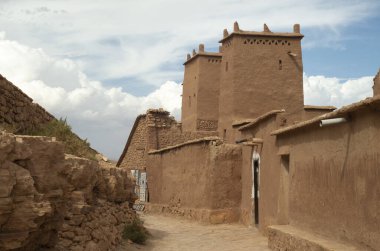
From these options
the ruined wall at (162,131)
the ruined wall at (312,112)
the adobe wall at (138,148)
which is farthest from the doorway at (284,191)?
the adobe wall at (138,148)

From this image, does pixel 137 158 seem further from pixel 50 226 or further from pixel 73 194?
pixel 50 226

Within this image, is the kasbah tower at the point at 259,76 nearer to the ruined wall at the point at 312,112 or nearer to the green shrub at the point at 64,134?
the ruined wall at the point at 312,112

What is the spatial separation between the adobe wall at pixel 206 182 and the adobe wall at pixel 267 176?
2.78 feet

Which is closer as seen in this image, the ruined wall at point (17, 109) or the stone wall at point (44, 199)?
the stone wall at point (44, 199)

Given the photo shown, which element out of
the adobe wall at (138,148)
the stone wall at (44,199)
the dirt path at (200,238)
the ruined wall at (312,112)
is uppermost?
the ruined wall at (312,112)

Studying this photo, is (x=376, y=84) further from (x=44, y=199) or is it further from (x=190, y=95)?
(x=190, y=95)

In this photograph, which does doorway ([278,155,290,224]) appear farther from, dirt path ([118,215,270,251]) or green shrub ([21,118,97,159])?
green shrub ([21,118,97,159])

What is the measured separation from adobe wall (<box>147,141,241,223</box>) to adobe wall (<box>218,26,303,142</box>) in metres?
3.95

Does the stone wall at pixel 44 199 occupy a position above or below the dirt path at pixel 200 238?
above

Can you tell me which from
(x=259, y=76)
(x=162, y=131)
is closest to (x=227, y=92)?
(x=259, y=76)

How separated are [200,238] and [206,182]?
3.49 m

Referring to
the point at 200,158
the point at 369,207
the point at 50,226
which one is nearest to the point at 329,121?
the point at 369,207

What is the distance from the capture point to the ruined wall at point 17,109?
8.41 m

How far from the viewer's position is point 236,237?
12391 millimetres
